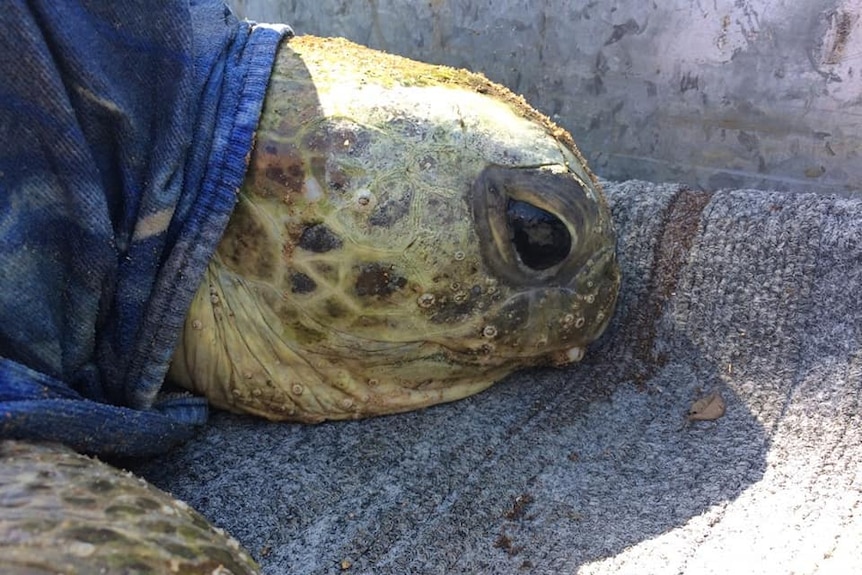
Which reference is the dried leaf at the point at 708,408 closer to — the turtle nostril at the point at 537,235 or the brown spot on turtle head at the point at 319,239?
the turtle nostril at the point at 537,235

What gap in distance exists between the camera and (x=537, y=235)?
142 centimetres

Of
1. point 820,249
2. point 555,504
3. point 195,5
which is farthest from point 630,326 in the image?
point 195,5

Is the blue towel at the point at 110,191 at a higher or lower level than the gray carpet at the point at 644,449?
higher

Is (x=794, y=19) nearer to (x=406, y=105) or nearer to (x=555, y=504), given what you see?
(x=406, y=105)

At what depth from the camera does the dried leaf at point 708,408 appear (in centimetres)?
150

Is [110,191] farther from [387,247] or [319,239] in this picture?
[387,247]

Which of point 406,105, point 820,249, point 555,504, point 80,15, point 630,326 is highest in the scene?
point 80,15

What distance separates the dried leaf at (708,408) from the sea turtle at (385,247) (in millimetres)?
236

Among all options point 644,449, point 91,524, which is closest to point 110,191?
point 91,524

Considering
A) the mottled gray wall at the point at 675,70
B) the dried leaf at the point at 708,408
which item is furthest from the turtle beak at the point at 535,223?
the mottled gray wall at the point at 675,70

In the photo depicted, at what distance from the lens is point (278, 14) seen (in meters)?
2.23

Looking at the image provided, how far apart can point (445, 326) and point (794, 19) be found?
3.03 ft

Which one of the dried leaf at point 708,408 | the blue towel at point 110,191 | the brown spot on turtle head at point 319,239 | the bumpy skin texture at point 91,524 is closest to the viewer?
the bumpy skin texture at point 91,524

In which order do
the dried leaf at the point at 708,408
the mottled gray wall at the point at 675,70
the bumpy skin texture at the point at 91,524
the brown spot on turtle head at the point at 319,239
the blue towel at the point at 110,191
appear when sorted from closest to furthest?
1. the bumpy skin texture at the point at 91,524
2. the blue towel at the point at 110,191
3. the brown spot on turtle head at the point at 319,239
4. the dried leaf at the point at 708,408
5. the mottled gray wall at the point at 675,70
